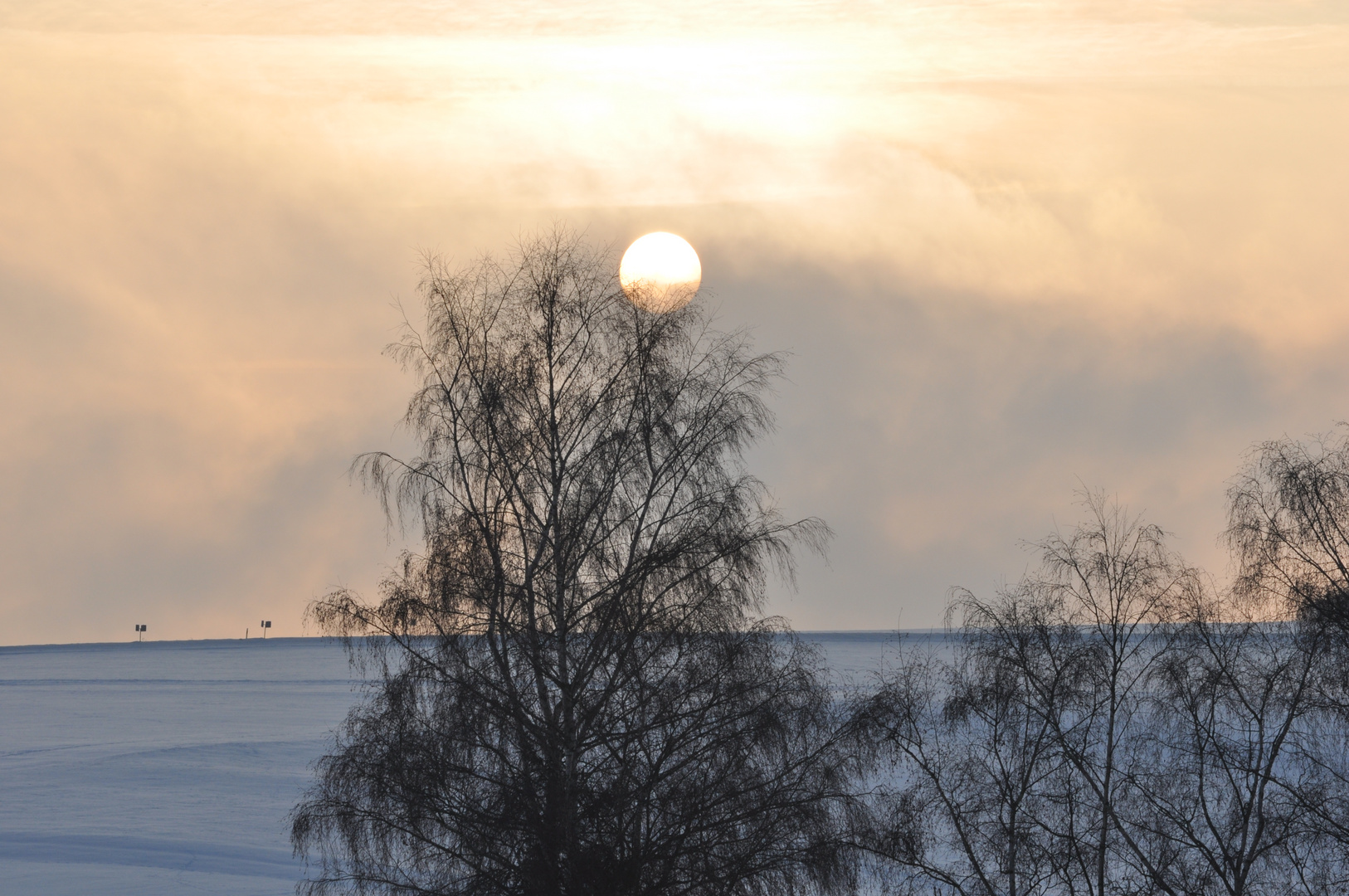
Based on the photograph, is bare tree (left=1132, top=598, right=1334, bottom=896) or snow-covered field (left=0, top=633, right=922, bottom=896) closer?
bare tree (left=1132, top=598, right=1334, bottom=896)

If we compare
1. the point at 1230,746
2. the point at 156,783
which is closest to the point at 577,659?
the point at 1230,746

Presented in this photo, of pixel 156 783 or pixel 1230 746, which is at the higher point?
pixel 156 783

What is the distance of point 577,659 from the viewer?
64.0 ft

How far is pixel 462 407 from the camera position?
Answer: 2062 centimetres

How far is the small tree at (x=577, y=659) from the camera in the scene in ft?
61.2

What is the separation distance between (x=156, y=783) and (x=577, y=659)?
137 feet

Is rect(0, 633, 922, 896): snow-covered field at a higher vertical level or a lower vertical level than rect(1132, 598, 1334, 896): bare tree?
higher

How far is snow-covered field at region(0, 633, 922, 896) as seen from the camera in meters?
36.1

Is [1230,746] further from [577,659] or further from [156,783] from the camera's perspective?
[156,783]

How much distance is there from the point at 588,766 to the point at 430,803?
245cm

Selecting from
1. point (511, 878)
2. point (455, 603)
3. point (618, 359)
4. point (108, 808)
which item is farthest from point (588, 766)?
point (108, 808)

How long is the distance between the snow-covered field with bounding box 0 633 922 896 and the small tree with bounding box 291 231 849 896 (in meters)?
5.54

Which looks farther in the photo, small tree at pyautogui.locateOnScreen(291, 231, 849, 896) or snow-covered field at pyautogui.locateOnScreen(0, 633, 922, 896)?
snow-covered field at pyautogui.locateOnScreen(0, 633, 922, 896)

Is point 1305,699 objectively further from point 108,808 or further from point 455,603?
point 108,808
